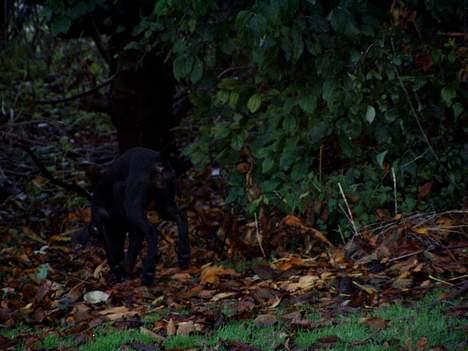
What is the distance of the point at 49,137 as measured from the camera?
16.8 metres

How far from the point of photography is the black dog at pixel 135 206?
810cm

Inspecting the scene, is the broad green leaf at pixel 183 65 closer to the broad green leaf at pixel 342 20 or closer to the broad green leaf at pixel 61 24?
the broad green leaf at pixel 61 24

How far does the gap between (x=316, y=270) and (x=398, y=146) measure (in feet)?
6.94

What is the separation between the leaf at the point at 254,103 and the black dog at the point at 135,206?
3.63 feet

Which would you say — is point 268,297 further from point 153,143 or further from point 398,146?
point 153,143

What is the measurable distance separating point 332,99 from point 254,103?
3.31 ft

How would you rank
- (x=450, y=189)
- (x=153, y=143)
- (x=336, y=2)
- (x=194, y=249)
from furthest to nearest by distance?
(x=153, y=143), (x=194, y=249), (x=450, y=189), (x=336, y=2)

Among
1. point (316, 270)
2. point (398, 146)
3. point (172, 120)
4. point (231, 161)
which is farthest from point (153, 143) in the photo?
point (316, 270)

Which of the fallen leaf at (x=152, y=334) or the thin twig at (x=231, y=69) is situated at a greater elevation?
the thin twig at (x=231, y=69)

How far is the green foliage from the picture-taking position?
8.04 m

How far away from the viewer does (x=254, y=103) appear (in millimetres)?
8867

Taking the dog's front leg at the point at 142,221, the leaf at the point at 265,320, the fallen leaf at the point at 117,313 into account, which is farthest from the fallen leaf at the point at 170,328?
the dog's front leg at the point at 142,221

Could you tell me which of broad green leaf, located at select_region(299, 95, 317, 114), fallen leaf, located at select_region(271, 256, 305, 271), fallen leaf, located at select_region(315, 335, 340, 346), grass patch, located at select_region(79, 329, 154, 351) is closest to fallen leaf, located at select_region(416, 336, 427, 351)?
fallen leaf, located at select_region(315, 335, 340, 346)

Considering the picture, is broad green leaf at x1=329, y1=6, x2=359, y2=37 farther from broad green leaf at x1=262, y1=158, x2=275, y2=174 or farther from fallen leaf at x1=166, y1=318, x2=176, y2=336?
fallen leaf at x1=166, y1=318, x2=176, y2=336
